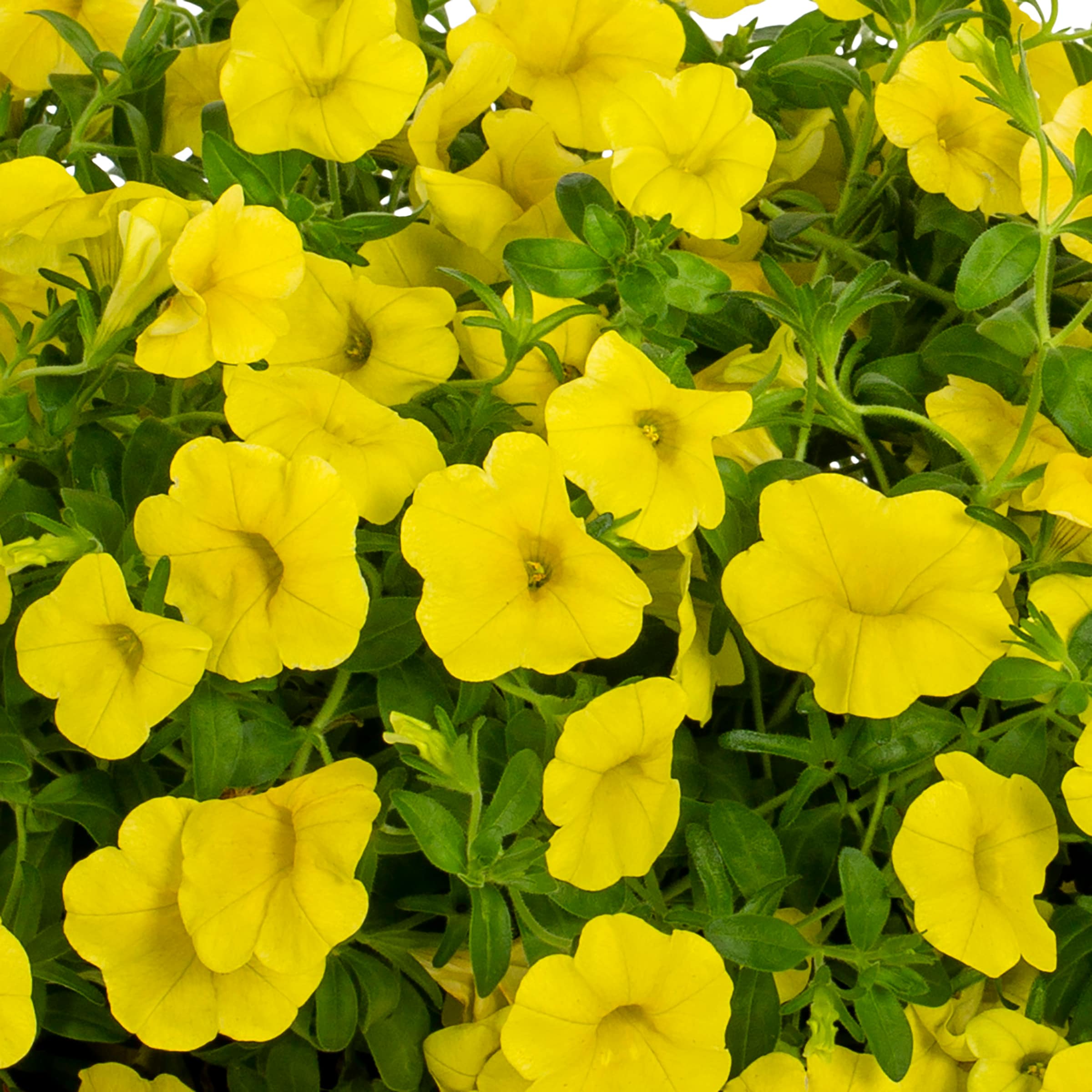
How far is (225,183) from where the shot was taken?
587mm

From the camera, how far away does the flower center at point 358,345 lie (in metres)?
0.61

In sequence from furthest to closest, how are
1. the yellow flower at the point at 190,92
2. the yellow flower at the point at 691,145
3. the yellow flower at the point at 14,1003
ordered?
→ 1. the yellow flower at the point at 190,92
2. the yellow flower at the point at 691,145
3. the yellow flower at the point at 14,1003

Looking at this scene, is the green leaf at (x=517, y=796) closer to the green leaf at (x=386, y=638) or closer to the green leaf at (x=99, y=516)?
the green leaf at (x=386, y=638)

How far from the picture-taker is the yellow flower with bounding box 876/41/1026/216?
625 mm

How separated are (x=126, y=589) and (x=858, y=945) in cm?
33

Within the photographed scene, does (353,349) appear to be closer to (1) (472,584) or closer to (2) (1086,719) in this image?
(1) (472,584)

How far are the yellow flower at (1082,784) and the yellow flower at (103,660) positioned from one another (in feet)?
1.15

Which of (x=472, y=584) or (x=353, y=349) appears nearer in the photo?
(x=472, y=584)

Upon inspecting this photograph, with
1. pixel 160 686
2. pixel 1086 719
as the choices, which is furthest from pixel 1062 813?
pixel 160 686

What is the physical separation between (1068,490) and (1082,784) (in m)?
0.12

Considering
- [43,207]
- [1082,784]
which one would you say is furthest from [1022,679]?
[43,207]

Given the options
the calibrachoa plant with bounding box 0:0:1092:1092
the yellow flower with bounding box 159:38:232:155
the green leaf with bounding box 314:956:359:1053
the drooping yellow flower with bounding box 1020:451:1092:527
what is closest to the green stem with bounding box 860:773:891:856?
the calibrachoa plant with bounding box 0:0:1092:1092

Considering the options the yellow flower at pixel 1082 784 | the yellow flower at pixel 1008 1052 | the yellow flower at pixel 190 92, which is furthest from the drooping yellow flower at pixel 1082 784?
the yellow flower at pixel 190 92

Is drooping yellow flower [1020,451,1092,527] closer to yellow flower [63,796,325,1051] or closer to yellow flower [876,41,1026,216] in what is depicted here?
yellow flower [876,41,1026,216]
